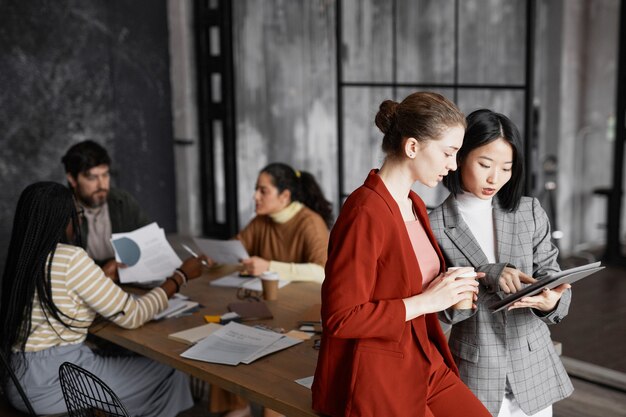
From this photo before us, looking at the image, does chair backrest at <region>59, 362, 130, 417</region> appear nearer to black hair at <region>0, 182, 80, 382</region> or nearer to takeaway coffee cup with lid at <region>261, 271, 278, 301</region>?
black hair at <region>0, 182, 80, 382</region>

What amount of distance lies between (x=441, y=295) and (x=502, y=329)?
432mm

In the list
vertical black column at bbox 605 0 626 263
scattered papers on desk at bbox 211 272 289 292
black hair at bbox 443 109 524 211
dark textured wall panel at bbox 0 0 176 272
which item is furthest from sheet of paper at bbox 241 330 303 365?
vertical black column at bbox 605 0 626 263

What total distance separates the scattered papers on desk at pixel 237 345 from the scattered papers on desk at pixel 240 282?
55 centimetres

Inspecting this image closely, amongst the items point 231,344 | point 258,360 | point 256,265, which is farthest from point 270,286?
point 258,360

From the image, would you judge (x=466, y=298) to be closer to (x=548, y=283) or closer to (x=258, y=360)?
(x=548, y=283)

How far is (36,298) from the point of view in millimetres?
2660

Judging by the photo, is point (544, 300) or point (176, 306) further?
point (176, 306)

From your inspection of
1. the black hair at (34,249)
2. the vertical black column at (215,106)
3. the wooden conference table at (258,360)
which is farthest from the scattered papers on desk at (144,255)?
the vertical black column at (215,106)

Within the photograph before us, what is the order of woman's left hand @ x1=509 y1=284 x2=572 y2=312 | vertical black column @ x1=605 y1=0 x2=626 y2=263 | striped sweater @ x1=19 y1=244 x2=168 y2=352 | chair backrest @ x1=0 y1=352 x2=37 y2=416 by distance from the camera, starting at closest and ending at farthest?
woman's left hand @ x1=509 y1=284 x2=572 y2=312 → chair backrest @ x1=0 y1=352 x2=37 y2=416 → striped sweater @ x1=19 y1=244 x2=168 y2=352 → vertical black column @ x1=605 y1=0 x2=626 y2=263

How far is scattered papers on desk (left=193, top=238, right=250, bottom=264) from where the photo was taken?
126 inches

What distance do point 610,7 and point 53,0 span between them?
472 centimetres

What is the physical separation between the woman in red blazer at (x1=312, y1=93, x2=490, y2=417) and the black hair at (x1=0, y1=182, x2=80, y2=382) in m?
1.19

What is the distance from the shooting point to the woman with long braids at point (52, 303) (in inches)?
102

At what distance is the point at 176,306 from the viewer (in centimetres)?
299
